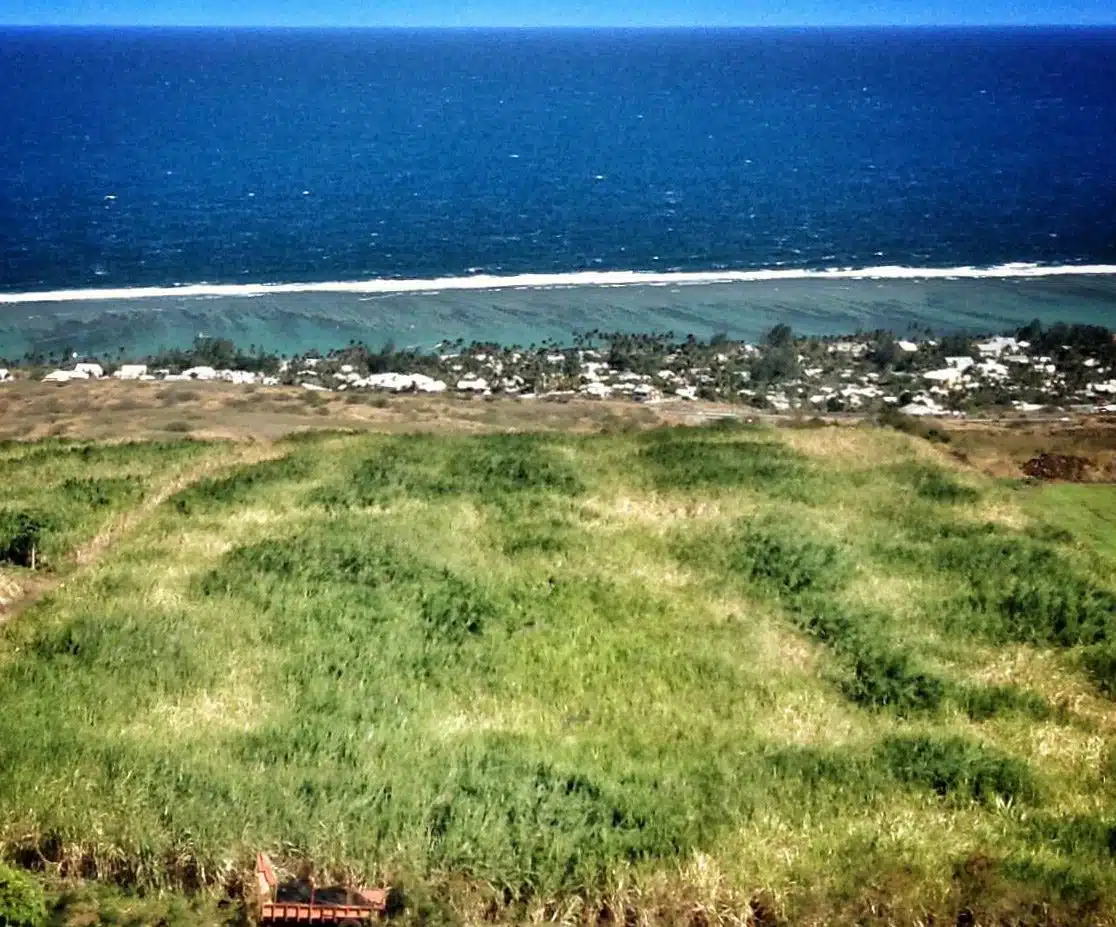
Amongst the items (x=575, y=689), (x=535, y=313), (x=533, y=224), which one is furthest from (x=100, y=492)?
(x=533, y=224)

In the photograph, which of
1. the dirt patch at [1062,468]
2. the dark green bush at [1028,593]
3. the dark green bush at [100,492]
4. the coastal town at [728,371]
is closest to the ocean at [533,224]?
the coastal town at [728,371]

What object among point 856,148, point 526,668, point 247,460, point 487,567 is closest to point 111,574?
point 487,567

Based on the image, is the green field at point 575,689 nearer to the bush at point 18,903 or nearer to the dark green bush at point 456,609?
the dark green bush at point 456,609

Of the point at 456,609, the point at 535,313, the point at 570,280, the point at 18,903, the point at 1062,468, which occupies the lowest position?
the point at 535,313

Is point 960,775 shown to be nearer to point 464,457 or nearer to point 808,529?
point 808,529

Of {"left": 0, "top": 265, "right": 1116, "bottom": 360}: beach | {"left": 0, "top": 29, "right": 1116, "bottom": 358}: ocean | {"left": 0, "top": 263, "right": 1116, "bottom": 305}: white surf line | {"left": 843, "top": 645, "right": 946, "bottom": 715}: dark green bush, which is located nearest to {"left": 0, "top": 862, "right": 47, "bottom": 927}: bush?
{"left": 843, "top": 645, "right": 946, "bottom": 715}: dark green bush

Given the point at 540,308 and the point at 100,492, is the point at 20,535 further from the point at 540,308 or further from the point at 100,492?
the point at 540,308
